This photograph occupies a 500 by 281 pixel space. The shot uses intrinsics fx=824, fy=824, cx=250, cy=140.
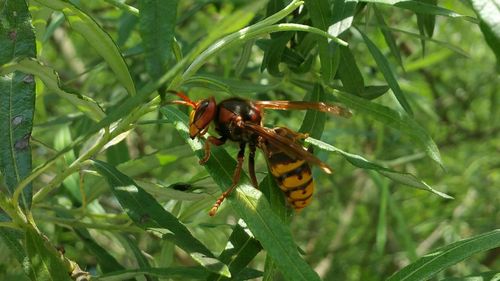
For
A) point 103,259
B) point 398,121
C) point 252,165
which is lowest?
point 103,259

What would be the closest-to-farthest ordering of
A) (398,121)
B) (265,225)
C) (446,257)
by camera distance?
(265,225) → (446,257) → (398,121)

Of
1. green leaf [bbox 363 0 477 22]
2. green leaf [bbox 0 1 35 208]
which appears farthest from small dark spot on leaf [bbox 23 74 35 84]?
green leaf [bbox 363 0 477 22]

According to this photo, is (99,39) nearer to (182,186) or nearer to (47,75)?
(47,75)

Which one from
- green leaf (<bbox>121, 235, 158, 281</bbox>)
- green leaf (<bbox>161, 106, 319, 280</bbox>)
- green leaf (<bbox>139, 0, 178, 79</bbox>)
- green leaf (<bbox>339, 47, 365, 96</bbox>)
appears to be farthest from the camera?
green leaf (<bbox>121, 235, 158, 281</bbox>)

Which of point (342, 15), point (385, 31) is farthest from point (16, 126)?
point (385, 31)

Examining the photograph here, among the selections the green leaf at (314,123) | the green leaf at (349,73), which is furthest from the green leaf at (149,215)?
the green leaf at (349,73)

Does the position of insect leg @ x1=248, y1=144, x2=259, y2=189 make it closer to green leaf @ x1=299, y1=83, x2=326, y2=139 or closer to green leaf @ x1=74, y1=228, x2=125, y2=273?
green leaf @ x1=299, y1=83, x2=326, y2=139
